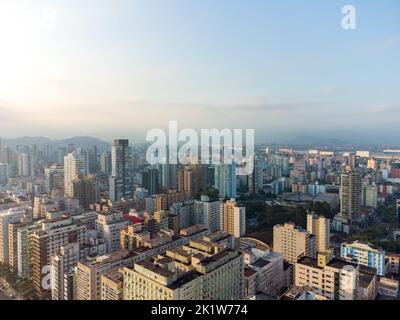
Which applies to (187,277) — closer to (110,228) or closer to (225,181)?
(110,228)

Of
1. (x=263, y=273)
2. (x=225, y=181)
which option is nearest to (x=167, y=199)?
(x=225, y=181)

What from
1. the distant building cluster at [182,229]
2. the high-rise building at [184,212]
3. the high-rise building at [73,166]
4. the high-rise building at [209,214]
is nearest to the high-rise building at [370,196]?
the distant building cluster at [182,229]

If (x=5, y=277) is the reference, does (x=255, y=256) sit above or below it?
above

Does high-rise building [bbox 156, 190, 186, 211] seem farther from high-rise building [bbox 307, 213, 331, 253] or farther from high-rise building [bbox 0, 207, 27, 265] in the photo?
high-rise building [bbox 307, 213, 331, 253]
